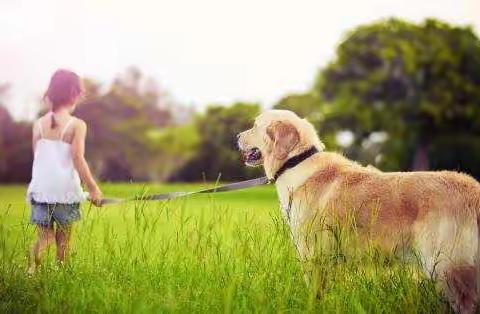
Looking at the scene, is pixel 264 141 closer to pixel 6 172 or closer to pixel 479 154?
pixel 479 154

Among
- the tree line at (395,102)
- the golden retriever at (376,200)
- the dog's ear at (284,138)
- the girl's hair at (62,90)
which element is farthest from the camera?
the tree line at (395,102)

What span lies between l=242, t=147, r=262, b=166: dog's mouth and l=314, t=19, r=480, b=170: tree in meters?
23.2

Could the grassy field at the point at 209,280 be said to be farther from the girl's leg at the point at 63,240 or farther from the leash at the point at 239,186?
the girl's leg at the point at 63,240

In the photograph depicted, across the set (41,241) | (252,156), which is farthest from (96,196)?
(252,156)

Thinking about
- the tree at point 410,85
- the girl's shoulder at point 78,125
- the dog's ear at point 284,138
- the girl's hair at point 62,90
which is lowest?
the dog's ear at point 284,138

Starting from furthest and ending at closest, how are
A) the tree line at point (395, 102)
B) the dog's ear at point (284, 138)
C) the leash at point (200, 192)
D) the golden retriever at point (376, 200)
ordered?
the tree line at point (395, 102), the leash at point (200, 192), the dog's ear at point (284, 138), the golden retriever at point (376, 200)

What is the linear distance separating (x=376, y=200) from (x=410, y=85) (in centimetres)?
2480

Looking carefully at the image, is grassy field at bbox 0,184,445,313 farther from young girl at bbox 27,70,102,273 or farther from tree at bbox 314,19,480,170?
tree at bbox 314,19,480,170

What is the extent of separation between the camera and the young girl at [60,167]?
20.9 ft

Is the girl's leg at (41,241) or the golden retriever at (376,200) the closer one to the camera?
the golden retriever at (376,200)

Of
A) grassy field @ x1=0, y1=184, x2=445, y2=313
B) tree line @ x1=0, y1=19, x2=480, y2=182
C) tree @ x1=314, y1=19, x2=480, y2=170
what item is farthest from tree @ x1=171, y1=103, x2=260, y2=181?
grassy field @ x1=0, y1=184, x2=445, y2=313

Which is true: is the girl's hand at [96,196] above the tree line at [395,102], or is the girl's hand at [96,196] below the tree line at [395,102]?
below

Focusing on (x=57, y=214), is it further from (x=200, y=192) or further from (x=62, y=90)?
(x=200, y=192)

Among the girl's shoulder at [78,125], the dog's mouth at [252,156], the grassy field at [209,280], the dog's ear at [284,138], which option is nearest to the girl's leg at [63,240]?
the grassy field at [209,280]
